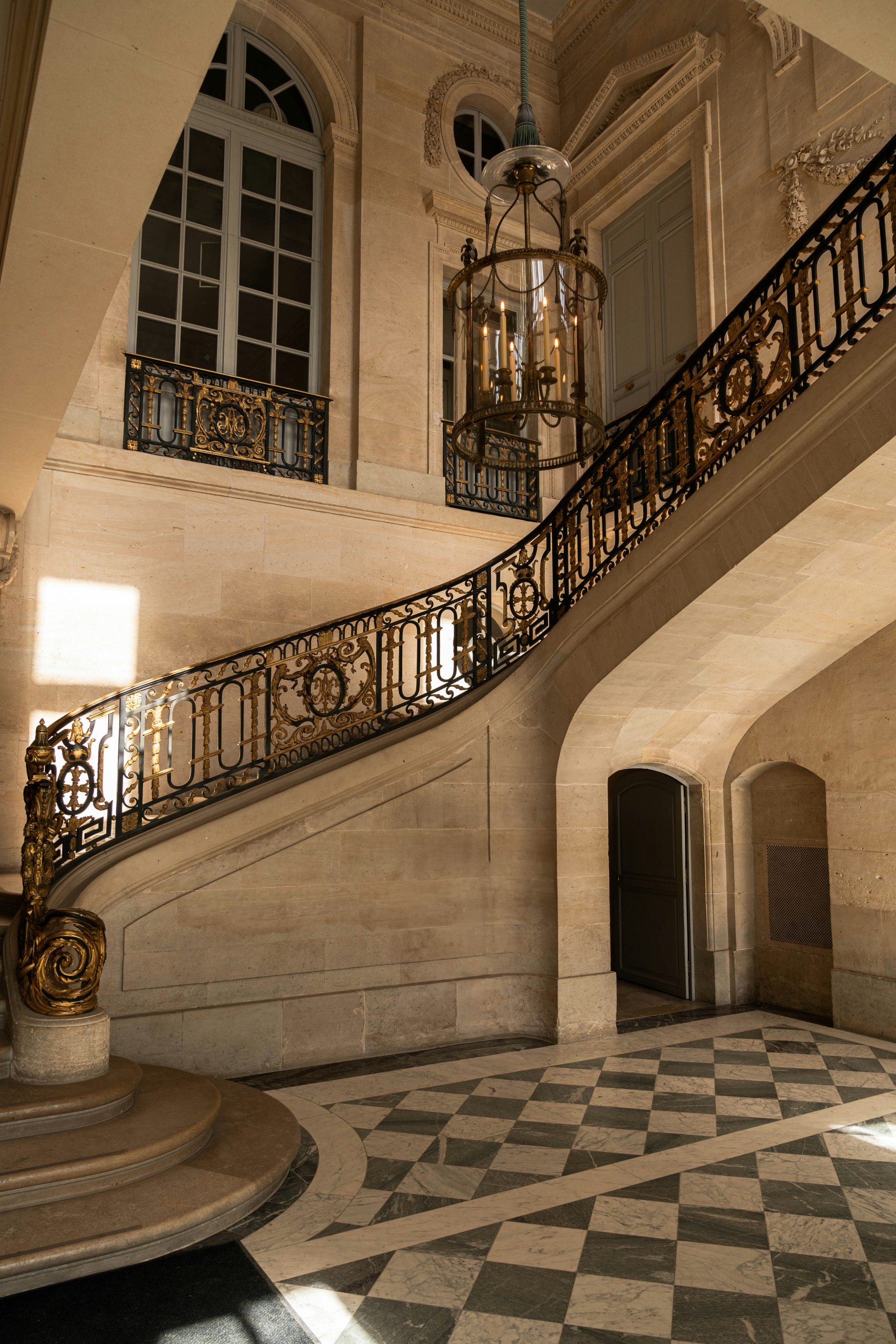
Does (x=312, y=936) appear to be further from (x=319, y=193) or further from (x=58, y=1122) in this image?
(x=319, y=193)

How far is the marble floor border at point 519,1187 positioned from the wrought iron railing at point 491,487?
16.7ft

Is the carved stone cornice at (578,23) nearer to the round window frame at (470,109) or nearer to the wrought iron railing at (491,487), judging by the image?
the round window frame at (470,109)

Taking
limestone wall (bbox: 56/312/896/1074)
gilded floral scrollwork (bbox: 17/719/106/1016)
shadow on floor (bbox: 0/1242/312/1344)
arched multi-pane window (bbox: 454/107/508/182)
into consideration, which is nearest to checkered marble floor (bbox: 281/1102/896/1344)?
shadow on floor (bbox: 0/1242/312/1344)

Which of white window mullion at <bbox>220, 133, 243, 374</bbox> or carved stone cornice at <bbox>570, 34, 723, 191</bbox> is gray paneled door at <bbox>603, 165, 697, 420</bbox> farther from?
white window mullion at <bbox>220, 133, 243, 374</bbox>

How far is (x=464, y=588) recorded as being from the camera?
8.08m

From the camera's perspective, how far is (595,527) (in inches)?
232

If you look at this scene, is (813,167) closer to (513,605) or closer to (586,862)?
(513,605)

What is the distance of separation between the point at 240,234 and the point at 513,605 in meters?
4.79

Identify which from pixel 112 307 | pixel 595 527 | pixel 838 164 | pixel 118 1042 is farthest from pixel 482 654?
pixel 838 164

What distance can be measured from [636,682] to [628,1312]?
3.55 meters

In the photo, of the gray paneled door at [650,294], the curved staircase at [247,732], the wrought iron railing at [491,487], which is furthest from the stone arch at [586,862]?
the gray paneled door at [650,294]

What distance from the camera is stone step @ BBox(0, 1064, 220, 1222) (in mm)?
3057

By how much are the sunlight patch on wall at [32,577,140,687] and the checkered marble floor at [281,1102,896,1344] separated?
4.85m

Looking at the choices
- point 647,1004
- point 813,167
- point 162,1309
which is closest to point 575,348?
point 162,1309
